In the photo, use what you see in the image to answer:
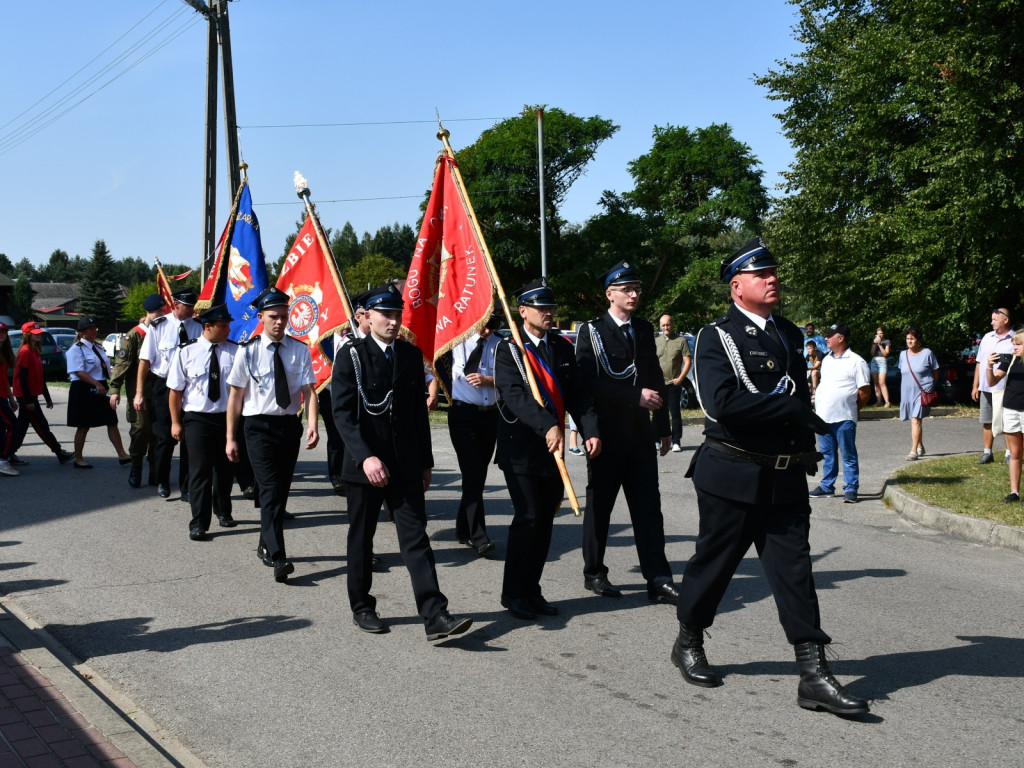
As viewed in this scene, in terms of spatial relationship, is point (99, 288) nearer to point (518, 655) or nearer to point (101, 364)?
point (101, 364)

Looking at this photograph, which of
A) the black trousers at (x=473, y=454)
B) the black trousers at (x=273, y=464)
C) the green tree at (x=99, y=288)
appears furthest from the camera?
the green tree at (x=99, y=288)

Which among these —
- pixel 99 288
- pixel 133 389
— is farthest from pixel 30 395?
pixel 99 288

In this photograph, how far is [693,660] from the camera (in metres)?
4.80

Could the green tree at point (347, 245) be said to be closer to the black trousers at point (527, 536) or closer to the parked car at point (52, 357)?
the parked car at point (52, 357)

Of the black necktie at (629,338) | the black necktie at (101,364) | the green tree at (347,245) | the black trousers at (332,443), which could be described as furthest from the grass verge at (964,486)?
the green tree at (347,245)

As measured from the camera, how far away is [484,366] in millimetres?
7918

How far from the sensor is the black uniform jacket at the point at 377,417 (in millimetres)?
5578

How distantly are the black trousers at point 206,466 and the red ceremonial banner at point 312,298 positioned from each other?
1.05m

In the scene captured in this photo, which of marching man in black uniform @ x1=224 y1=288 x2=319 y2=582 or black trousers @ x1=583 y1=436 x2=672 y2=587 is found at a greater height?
marching man in black uniform @ x1=224 y1=288 x2=319 y2=582

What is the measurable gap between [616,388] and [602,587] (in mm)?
1307

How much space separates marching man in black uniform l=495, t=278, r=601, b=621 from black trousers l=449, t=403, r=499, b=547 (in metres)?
1.70

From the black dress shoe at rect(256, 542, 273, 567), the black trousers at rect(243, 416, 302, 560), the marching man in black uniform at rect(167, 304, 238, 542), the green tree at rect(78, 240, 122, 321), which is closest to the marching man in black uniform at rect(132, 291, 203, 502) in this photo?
the marching man in black uniform at rect(167, 304, 238, 542)

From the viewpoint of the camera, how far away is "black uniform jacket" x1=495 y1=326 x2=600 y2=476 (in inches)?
237

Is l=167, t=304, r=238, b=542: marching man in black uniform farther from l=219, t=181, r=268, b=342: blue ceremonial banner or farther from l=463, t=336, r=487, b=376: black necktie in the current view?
l=463, t=336, r=487, b=376: black necktie
